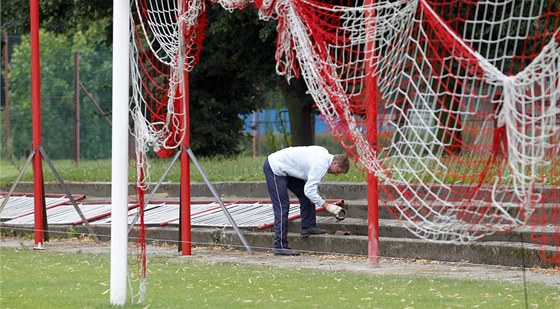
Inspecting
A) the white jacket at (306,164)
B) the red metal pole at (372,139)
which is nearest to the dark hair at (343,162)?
the white jacket at (306,164)

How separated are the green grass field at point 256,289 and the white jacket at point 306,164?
1428mm

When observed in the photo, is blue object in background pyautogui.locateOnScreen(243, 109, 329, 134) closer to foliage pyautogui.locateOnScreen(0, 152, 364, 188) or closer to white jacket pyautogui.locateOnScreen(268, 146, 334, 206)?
foliage pyautogui.locateOnScreen(0, 152, 364, 188)

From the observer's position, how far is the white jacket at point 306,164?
13500 mm

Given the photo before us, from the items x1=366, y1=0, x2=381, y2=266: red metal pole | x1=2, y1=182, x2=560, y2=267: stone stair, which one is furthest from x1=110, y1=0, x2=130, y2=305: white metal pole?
x1=2, y1=182, x2=560, y2=267: stone stair

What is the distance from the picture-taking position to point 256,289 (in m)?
10.6

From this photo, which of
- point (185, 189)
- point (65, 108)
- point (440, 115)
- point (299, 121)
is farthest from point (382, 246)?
point (65, 108)

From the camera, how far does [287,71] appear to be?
1259 cm

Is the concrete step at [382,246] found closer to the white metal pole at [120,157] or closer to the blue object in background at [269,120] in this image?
the white metal pole at [120,157]

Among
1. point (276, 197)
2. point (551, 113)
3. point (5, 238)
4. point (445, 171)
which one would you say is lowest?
point (5, 238)

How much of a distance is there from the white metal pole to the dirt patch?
11.0ft

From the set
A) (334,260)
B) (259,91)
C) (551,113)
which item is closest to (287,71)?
(334,260)

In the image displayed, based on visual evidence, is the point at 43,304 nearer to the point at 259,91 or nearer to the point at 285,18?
the point at 285,18

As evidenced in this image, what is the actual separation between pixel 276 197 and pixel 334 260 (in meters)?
1.16

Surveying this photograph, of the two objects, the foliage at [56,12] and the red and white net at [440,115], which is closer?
the red and white net at [440,115]
